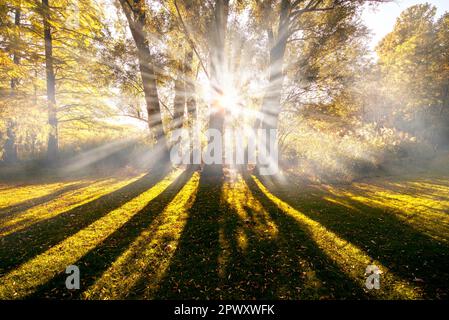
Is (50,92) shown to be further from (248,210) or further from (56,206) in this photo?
(248,210)

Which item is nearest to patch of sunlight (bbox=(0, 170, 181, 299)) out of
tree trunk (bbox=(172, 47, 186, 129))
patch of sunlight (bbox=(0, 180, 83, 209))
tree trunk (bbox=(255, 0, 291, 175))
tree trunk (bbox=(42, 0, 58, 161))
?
patch of sunlight (bbox=(0, 180, 83, 209))

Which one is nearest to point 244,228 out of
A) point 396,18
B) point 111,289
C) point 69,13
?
point 111,289

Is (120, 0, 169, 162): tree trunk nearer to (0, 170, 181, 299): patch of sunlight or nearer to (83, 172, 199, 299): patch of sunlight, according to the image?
(0, 170, 181, 299): patch of sunlight

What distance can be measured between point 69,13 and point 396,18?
32860mm

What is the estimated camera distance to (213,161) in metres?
10.2

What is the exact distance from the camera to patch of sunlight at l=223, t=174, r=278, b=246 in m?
4.57

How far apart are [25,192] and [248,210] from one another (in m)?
8.13

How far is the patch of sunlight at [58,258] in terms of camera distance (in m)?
2.86

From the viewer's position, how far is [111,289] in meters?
2.83

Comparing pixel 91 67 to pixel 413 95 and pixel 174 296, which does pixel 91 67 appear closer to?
pixel 174 296

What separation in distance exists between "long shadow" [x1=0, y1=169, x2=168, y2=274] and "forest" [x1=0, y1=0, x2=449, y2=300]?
47mm

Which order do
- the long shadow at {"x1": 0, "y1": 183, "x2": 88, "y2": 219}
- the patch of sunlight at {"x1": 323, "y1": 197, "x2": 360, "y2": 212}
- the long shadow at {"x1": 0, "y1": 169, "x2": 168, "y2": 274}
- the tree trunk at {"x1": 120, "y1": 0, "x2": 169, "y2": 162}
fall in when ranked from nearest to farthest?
the long shadow at {"x1": 0, "y1": 169, "x2": 168, "y2": 274}
the long shadow at {"x1": 0, "y1": 183, "x2": 88, "y2": 219}
the patch of sunlight at {"x1": 323, "y1": 197, "x2": 360, "y2": 212}
the tree trunk at {"x1": 120, "y1": 0, "x2": 169, "y2": 162}

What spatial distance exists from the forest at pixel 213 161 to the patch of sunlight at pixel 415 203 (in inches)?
2.8

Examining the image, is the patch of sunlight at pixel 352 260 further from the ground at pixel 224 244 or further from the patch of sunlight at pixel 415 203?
the patch of sunlight at pixel 415 203
